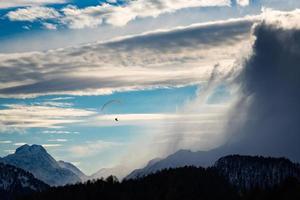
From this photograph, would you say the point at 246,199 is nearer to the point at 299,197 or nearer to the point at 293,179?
the point at 293,179

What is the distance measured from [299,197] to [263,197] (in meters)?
23.9

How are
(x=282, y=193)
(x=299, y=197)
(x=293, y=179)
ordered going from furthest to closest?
1. (x=293, y=179)
2. (x=282, y=193)
3. (x=299, y=197)

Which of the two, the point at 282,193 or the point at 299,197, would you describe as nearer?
the point at 299,197

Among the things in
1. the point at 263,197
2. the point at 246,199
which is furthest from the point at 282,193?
the point at 246,199

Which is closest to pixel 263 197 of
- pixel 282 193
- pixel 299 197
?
pixel 282 193

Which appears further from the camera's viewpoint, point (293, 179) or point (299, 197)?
point (293, 179)

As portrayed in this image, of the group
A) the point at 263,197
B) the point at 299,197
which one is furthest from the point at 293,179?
the point at 299,197

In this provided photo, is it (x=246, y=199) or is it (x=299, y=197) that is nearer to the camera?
(x=299, y=197)

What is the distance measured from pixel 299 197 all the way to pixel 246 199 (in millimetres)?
39671

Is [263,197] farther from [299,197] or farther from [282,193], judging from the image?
[299,197]

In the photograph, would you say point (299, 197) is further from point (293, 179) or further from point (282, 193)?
point (293, 179)

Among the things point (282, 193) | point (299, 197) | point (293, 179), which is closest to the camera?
point (299, 197)

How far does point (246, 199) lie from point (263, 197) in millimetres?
15759

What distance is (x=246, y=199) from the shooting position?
652 ft
